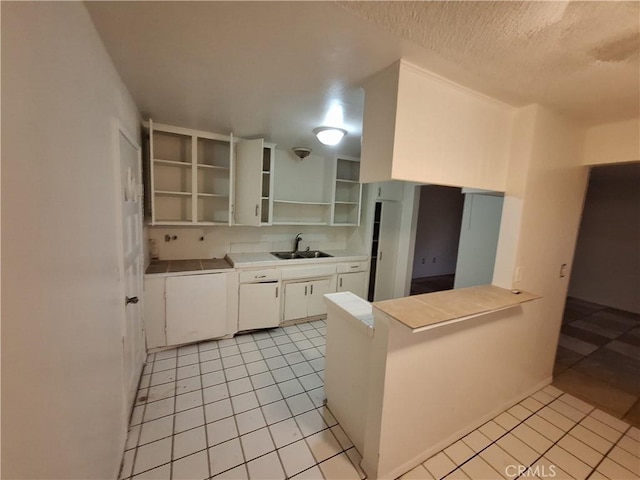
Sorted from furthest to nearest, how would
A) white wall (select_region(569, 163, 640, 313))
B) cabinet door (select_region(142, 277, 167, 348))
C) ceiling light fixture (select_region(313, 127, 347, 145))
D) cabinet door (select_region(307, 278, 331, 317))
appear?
1. white wall (select_region(569, 163, 640, 313))
2. cabinet door (select_region(307, 278, 331, 317))
3. cabinet door (select_region(142, 277, 167, 348))
4. ceiling light fixture (select_region(313, 127, 347, 145))

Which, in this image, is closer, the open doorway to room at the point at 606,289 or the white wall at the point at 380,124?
the white wall at the point at 380,124

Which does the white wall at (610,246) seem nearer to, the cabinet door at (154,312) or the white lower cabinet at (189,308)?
the white lower cabinet at (189,308)

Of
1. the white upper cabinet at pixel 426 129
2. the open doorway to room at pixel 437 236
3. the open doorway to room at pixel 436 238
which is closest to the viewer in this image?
the white upper cabinet at pixel 426 129

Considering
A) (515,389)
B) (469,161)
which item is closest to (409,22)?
(469,161)

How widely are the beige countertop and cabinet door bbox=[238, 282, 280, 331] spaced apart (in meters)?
1.82

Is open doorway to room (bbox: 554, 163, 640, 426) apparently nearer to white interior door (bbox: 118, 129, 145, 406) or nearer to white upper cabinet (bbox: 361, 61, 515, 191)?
white upper cabinet (bbox: 361, 61, 515, 191)

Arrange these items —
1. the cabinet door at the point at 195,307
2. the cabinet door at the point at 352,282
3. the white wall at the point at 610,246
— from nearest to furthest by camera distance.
Answer: the cabinet door at the point at 195,307 < the cabinet door at the point at 352,282 < the white wall at the point at 610,246

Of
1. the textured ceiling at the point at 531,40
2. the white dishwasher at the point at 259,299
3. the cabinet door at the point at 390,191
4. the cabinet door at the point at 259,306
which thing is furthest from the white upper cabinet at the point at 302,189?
the textured ceiling at the point at 531,40

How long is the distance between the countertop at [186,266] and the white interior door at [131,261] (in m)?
0.29

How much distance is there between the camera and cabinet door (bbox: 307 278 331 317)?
344 cm

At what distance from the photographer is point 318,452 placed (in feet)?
5.48

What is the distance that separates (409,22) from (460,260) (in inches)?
115

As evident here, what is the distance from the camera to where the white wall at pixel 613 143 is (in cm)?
189

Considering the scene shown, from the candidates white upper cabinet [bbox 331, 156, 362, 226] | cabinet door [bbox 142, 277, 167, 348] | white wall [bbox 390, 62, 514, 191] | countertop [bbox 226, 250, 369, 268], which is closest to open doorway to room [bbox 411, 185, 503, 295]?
white upper cabinet [bbox 331, 156, 362, 226]
